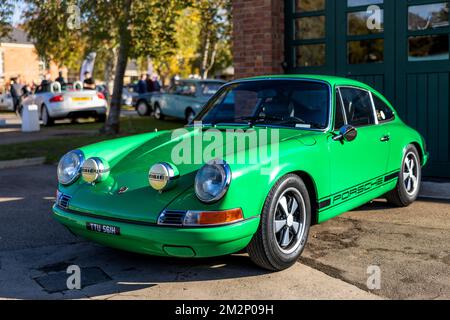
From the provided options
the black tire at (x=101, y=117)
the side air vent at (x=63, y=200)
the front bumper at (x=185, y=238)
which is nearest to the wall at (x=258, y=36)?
the side air vent at (x=63, y=200)

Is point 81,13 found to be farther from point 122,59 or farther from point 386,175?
point 386,175

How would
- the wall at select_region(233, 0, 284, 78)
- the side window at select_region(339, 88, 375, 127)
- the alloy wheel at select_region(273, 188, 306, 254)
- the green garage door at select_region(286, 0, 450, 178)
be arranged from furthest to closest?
the wall at select_region(233, 0, 284, 78)
the green garage door at select_region(286, 0, 450, 178)
the side window at select_region(339, 88, 375, 127)
the alloy wheel at select_region(273, 188, 306, 254)

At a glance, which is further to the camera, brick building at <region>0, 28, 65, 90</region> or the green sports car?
brick building at <region>0, 28, 65, 90</region>

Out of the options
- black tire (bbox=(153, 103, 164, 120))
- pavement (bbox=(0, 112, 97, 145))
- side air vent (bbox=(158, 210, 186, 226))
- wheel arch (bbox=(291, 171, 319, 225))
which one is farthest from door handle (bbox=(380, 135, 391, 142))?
black tire (bbox=(153, 103, 164, 120))

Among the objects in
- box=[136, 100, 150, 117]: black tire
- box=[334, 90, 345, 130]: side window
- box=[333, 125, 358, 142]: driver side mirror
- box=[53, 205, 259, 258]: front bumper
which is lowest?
box=[53, 205, 259, 258]: front bumper

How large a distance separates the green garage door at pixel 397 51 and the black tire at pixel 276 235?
425 cm

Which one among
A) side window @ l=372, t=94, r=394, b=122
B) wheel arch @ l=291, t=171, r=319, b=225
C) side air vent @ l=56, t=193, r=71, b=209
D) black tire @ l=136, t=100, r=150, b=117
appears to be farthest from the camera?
black tire @ l=136, t=100, r=150, b=117

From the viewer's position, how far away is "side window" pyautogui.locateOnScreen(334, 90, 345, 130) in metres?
4.91

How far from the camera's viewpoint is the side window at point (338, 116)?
4905 millimetres

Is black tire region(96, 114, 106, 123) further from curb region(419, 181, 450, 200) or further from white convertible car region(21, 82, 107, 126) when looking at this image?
curb region(419, 181, 450, 200)

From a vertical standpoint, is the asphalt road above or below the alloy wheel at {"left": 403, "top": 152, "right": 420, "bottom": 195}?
below

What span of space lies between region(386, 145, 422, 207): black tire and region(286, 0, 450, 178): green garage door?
170 cm

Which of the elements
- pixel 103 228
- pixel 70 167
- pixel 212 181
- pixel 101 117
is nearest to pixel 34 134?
pixel 101 117
